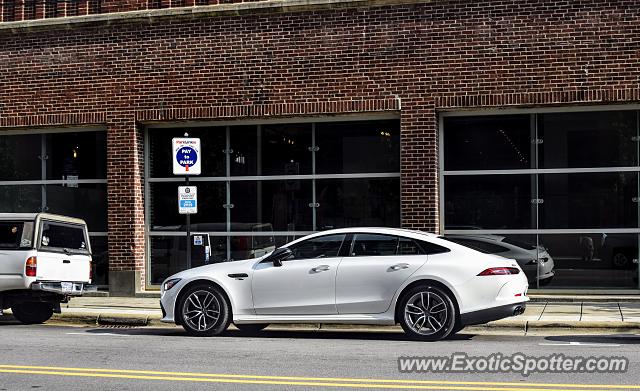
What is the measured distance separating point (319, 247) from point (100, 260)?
8227 millimetres

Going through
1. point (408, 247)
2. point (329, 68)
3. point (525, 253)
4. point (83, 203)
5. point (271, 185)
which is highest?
point (329, 68)

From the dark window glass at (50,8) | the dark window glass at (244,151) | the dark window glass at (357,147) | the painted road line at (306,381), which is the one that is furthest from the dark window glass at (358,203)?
the painted road line at (306,381)

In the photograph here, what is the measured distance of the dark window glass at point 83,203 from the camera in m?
18.5

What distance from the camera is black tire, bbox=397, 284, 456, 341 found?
434 inches

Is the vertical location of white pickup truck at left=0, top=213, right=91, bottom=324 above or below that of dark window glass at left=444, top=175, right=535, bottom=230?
below

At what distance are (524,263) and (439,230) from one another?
5.55 ft

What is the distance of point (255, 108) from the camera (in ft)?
56.2

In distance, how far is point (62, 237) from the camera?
14133 mm

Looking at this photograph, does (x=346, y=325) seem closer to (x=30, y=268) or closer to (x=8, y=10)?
(x=30, y=268)

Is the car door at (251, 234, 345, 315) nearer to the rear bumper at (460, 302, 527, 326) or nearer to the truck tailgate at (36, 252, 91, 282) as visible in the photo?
the rear bumper at (460, 302, 527, 326)

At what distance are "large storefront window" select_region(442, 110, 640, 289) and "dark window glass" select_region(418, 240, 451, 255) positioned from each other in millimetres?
4525

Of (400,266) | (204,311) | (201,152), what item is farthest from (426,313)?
(201,152)

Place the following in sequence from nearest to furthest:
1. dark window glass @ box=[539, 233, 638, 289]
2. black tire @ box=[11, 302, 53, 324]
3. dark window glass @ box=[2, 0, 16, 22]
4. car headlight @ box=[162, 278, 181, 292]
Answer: car headlight @ box=[162, 278, 181, 292] → black tire @ box=[11, 302, 53, 324] → dark window glass @ box=[539, 233, 638, 289] → dark window glass @ box=[2, 0, 16, 22]

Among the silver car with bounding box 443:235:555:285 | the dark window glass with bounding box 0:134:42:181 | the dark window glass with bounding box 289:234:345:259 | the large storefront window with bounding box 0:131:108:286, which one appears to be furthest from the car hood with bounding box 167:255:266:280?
the dark window glass with bounding box 0:134:42:181
